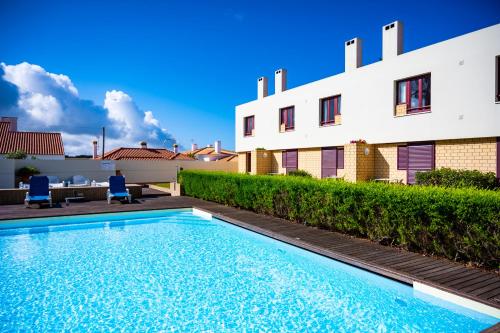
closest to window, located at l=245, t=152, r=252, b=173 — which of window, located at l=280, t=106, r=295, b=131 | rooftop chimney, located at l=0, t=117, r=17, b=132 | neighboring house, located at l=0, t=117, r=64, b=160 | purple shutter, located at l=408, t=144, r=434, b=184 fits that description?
window, located at l=280, t=106, r=295, b=131

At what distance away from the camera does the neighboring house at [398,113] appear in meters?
13.1

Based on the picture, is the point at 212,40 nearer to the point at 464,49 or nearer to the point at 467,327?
the point at 464,49

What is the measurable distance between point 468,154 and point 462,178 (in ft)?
5.91

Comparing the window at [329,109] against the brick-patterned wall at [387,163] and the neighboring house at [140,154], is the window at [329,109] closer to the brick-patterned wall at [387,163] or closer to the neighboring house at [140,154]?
the brick-patterned wall at [387,163]

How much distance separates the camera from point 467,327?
4719mm

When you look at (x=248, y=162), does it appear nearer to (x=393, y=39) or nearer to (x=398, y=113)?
(x=398, y=113)

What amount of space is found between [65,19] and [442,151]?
69.6 ft

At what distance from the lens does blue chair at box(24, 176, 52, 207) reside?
48.0 feet

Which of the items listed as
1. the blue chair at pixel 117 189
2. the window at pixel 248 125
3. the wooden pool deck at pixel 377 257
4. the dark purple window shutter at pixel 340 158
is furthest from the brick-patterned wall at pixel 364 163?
the window at pixel 248 125

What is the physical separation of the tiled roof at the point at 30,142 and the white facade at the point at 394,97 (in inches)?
1062

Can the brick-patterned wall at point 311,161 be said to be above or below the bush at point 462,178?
above

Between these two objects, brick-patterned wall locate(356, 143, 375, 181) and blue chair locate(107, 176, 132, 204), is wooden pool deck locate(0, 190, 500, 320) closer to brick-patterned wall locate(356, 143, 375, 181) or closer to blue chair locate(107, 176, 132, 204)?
blue chair locate(107, 176, 132, 204)

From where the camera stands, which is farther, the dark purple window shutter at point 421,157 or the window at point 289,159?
the window at point 289,159

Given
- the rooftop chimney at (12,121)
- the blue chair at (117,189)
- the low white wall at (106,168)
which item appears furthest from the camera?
the rooftop chimney at (12,121)
